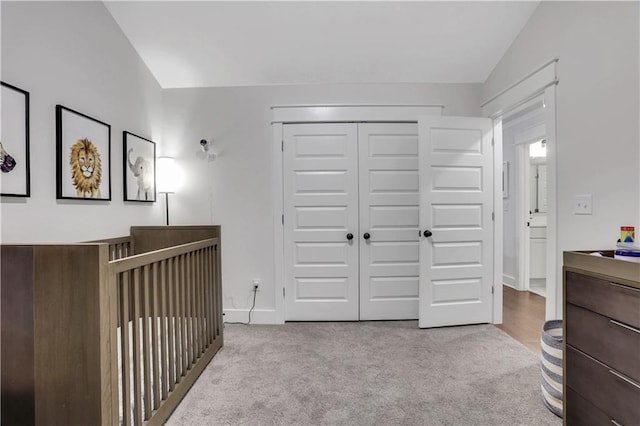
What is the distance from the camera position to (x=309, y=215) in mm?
3018

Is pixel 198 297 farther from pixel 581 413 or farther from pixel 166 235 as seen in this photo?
pixel 581 413

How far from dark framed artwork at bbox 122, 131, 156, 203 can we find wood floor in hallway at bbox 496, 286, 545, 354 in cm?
335

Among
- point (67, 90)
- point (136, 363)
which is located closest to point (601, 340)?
point (136, 363)

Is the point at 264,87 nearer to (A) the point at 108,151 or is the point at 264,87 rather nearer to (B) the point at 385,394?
(A) the point at 108,151

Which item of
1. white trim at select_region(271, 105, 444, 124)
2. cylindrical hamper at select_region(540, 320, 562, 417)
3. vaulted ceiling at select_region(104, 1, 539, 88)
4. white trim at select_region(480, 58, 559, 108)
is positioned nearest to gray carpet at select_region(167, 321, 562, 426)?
cylindrical hamper at select_region(540, 320, 562, 417)

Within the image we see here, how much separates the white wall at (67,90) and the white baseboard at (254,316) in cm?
119

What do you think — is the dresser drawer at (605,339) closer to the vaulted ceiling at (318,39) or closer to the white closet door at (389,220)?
the white closet door at (389,220)

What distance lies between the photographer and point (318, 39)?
2580 mm

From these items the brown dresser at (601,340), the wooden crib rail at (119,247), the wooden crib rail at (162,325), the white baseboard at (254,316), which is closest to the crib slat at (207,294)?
the wooden crib rail at (162,325)

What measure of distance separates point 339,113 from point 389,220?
3.68ft

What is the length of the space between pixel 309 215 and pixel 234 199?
739mm

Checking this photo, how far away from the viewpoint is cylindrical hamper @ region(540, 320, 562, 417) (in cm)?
163

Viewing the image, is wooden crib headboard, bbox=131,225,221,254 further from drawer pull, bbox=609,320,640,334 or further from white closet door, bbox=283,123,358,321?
drawer pull, bbox=609,320,640,334

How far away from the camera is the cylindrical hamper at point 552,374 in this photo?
1633 millimetres
